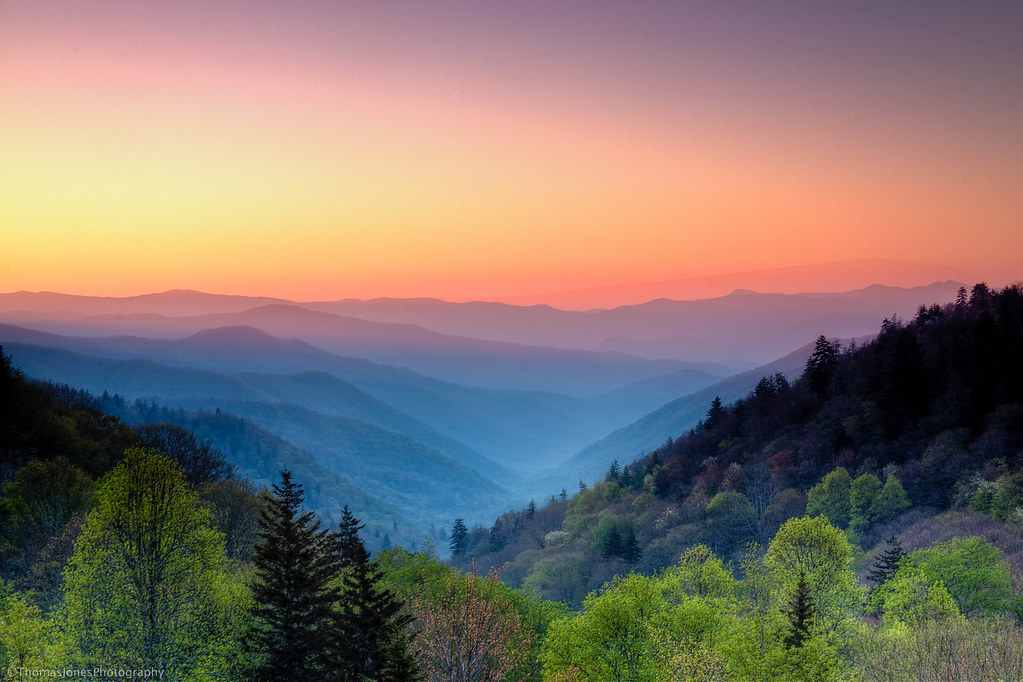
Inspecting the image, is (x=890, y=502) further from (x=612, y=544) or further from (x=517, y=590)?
(x=517, y=590)

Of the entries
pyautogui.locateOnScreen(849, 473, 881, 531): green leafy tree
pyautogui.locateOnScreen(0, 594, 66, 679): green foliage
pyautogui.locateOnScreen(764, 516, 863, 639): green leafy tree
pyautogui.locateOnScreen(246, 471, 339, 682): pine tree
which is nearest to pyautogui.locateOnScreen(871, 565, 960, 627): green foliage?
pyautogui.locateOnScreen(764, 516, 863, 639): green leafy tree

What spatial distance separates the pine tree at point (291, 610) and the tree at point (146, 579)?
2809 mm

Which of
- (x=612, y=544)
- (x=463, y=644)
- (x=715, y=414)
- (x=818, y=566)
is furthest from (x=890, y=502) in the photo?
(x=715, y=414)

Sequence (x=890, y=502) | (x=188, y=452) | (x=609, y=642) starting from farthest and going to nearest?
(x=188, y=452) < (x=890, y=502) < (x=609, y=642)

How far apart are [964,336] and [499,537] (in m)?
115

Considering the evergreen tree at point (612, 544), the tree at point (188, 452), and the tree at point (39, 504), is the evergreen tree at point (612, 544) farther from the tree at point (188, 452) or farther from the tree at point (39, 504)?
the tree at point (39, 504)

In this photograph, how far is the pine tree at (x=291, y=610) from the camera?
2755 centimetres

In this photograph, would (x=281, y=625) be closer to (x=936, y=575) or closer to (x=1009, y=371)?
(x=936, y=575)

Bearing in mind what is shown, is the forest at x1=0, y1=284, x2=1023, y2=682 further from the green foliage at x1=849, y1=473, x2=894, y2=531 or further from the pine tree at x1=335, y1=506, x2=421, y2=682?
the green foliage at x1=849, y1=473, x2=894, y2=531

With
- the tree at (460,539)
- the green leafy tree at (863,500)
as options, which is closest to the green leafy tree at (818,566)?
the green leafy tree at (863,500)

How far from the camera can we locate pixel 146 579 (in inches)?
1179

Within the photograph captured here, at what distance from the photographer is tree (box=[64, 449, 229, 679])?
92.1ft

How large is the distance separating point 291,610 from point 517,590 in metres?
29.1

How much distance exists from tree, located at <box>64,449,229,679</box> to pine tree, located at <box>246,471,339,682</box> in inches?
111
